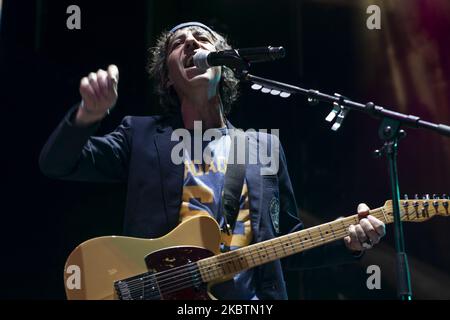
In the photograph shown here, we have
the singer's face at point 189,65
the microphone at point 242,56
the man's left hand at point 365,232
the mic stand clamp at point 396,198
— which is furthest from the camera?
the singer's face at point 189,65

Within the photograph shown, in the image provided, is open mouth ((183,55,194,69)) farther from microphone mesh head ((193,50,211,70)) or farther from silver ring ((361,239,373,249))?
silver ring ((361,239,373,249))

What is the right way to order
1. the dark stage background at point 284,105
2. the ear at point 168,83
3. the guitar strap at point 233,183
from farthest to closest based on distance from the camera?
the dark stage background at point 284,105 < the ear at point 168,83 < the guitar strap at point 233,183

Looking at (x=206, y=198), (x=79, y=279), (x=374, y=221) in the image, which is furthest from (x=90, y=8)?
(x=374, y=221)

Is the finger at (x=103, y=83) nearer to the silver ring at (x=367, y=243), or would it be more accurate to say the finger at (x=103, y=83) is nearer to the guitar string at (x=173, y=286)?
the guitar string at (x=173, y=286)

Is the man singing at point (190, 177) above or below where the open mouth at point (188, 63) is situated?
below

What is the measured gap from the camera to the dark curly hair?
2533 millimetres

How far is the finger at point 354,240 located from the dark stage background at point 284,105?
3.35 feet

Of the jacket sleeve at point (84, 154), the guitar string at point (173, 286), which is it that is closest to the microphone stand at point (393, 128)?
the jacket sleeve at point (84, 154)

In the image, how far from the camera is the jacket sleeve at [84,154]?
1738 mm

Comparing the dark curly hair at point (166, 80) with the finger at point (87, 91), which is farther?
the dark curly hair at point (166, 80)

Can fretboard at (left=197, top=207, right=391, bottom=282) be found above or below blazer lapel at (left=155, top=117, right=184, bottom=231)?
below

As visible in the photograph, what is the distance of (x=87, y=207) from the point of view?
2814 mm

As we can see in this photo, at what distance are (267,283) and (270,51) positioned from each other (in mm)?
909

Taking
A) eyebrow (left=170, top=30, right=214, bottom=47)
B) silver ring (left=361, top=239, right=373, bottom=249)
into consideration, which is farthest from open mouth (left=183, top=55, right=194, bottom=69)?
silver ring (left=361, top=239, right=373, bottom=249)
